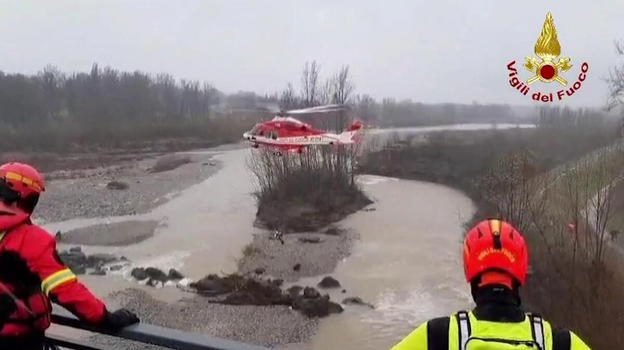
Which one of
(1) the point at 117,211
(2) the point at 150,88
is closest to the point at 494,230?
(1) the point at 117,211

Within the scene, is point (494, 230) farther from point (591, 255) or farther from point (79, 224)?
point (79, 224)

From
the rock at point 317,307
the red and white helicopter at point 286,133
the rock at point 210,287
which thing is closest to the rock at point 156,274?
the rock at point 210,287

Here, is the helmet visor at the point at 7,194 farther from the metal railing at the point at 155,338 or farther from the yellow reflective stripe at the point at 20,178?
the metal railing at the point at 155,338

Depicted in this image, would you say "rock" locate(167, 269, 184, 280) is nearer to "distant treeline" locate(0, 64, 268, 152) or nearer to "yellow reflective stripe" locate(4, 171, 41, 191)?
"yellow reflective stripe" locate(4, 171, 41, 191)

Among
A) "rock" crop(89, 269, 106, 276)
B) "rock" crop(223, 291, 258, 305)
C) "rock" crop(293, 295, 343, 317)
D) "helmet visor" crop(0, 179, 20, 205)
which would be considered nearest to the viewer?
"helmet visor" crop(0, 179, 20, 205)

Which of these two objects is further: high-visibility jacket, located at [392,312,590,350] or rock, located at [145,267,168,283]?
rock, located at [145,267,168,283]

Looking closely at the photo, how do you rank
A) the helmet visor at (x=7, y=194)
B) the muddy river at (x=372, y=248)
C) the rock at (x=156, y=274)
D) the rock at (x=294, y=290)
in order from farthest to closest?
the rock at (x=156, y=274), the rock at (x=294, y=290), the muddy river at (x=372, y=248), the helmet visor at (x=7, y=194)

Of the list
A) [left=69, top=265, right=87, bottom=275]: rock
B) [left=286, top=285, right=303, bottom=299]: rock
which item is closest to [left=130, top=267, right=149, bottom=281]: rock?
[left=69, top=265, right=87, bottom=275]: rock
